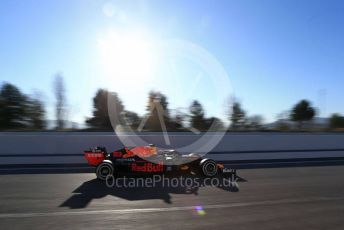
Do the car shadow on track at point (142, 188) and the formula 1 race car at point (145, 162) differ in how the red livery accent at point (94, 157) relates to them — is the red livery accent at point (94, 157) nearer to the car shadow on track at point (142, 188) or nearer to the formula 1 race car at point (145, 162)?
the formula 1 race car at point (145, 162)

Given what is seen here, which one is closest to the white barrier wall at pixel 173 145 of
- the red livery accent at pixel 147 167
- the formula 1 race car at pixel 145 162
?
the formula 1 race car at pixel 145 162

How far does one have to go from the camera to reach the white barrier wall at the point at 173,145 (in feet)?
53.4

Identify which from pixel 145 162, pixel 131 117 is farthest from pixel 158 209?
pixel 131 117

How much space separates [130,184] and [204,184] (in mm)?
2097

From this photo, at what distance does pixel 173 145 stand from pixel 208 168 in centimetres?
698

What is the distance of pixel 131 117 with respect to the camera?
102 ft

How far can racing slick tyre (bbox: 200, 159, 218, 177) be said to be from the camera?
1155cm

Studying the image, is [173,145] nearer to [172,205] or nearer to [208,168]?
[208,168]

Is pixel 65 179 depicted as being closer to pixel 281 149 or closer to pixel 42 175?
pixel 42 175

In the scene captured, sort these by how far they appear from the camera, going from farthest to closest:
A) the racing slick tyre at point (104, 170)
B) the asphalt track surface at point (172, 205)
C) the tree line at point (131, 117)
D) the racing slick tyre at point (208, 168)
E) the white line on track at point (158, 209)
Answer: the tree line at point (131, 117), the racing slick tyre at point (208, 168), the racing slick tyre at point (104, 170), the white line on track at point (158, 209), the asphalt track surface at point (172, 205)

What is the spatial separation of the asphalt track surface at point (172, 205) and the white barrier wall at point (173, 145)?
5523mm

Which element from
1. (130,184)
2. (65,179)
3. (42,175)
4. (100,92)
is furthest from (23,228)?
(100,92)

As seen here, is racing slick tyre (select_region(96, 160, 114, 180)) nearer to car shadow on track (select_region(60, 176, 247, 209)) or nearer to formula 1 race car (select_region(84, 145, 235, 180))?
formula 1 race car (select_region(84, 145, 235, 180))

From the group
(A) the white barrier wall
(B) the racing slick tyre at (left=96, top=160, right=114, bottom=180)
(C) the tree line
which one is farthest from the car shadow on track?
(C) the tree line
